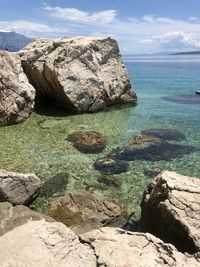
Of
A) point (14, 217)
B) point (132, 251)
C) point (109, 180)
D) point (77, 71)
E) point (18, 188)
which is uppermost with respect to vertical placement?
point (77, 71)

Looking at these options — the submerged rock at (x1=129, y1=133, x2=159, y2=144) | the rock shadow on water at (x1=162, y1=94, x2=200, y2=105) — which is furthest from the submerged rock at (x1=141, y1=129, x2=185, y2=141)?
the rock shadow on water at (x1=162, y1=94, x2=200, y2=105)

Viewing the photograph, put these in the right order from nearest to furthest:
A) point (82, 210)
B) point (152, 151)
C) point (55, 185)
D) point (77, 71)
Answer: point (82, 210) → point (55, 185) → point (152, 151) → point (77, 71)

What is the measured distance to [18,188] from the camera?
15.6m

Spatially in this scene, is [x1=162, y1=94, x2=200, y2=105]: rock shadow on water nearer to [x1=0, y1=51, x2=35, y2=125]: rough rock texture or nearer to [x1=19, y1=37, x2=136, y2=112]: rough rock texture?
[x1=19, y1=37, x2=136, y2=112]: rough rock texture

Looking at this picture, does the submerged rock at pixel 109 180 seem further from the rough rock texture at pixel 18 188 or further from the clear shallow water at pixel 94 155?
the rough rock texture at pixel 18 188

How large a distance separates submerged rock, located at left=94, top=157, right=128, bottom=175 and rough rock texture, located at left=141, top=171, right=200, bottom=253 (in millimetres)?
6239

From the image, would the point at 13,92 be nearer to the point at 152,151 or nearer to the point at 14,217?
the point at 152,151

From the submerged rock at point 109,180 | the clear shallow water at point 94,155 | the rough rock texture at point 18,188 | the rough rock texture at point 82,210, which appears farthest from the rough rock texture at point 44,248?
the submerged rock at point 109,180

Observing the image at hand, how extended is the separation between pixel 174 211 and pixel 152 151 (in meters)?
11.9

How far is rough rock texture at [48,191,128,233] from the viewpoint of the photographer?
1438cm

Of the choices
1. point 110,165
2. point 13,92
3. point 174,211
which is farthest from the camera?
point 13,92

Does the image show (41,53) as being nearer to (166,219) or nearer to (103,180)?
(103,180)

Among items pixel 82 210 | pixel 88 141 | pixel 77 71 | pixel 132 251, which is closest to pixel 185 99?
pixel 77 71

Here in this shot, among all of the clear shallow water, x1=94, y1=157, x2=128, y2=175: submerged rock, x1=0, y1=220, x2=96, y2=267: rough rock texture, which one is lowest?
the clear shallow water
